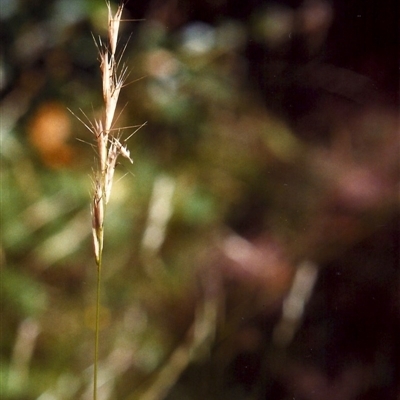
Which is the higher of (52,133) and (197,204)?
(52,133)

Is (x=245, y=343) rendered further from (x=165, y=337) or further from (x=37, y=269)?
(x=37, y=269)

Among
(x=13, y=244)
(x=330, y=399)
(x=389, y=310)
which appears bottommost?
(x=330, y=399)

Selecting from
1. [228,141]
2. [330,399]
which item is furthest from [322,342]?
[228,141]

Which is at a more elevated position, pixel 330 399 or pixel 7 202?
pixel 7 202

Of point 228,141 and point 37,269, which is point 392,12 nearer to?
point 228,141
